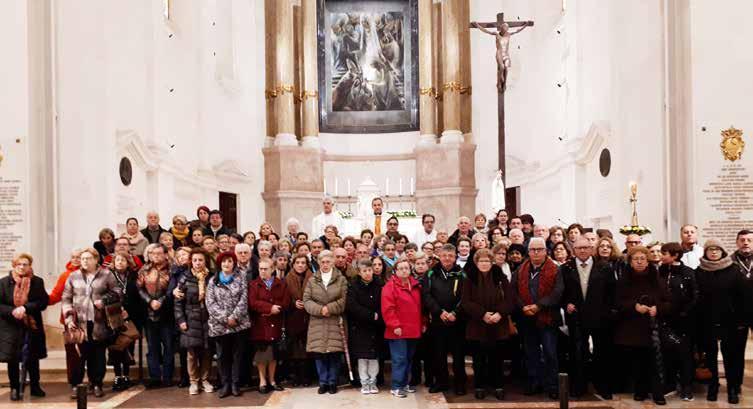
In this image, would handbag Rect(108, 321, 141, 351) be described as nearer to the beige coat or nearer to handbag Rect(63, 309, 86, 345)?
handbag Rect(63, 309, 86, 345)

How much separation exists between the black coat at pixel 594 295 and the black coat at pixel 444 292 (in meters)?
1.05

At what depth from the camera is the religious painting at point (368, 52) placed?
19.7 meters

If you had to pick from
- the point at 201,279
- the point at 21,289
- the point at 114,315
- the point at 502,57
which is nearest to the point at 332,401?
the point at 201,279

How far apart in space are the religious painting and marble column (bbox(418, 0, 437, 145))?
1.75 ft

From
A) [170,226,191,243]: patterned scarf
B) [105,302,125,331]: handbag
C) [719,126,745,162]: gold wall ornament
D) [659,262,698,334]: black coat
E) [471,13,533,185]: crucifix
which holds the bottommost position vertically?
[105,302,125,331]: handbag

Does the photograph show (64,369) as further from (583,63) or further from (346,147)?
(346,147)

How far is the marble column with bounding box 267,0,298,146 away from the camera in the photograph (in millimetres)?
18719

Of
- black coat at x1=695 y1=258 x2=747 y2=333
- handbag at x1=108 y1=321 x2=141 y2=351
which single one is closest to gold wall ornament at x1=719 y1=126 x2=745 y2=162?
black coat at x1=695 y1=258 x2=747 y2=333

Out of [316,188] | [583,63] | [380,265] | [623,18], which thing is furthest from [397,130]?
[380,265]

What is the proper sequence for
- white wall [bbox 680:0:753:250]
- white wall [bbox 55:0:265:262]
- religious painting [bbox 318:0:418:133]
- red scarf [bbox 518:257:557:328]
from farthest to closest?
religious painting [bbox 318:0:418:133]
white wall [bbox 55:0:265:262]
white wall [bbox 680:0:753:250]
red scarf [bbox 518:257:557:328]

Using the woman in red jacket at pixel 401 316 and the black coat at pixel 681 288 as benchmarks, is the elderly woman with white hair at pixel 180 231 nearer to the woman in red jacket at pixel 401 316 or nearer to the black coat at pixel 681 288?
the woman in red jacket at pixel 401 316

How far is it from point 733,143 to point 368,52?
36.3 feet

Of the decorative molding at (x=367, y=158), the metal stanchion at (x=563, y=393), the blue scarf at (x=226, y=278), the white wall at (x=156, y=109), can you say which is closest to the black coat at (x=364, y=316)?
the blue scarf at (x=226, y=278)

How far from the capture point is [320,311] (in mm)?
7672
